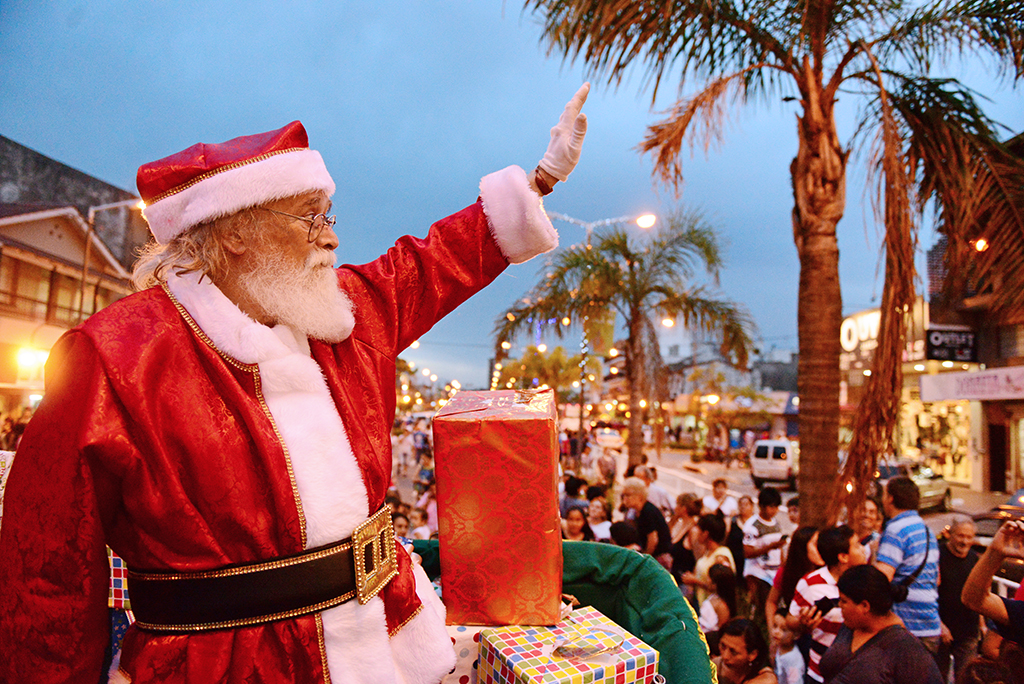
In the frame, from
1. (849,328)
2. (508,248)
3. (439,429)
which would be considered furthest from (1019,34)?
(849,328)

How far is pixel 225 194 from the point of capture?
1.51m

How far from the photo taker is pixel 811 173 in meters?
4.50

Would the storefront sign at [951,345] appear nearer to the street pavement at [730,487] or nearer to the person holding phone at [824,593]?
the street pavement at [730,487]

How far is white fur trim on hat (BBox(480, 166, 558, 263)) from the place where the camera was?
6.10 ft

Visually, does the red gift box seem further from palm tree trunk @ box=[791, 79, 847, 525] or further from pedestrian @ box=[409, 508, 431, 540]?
pedestrian @ box=[409, 508, 431, 540]

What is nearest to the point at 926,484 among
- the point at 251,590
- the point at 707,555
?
the point at 707,555

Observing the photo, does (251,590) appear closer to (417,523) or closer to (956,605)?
(956,605)

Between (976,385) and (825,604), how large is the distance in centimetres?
1782

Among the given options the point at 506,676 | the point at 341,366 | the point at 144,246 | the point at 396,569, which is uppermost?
the point at 144,246

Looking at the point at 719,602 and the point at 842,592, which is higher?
the point at 842,592

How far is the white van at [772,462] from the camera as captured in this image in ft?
63.2

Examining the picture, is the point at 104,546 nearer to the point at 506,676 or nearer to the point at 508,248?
the point at 506,676

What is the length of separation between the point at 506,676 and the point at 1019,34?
194 inches

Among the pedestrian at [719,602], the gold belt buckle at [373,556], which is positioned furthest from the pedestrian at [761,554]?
the gold belt buckle at [373,556]
